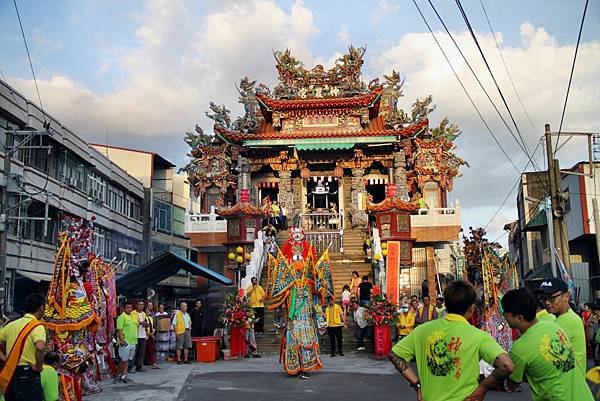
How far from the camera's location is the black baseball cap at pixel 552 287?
477 cm

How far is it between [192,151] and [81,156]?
17.1ft

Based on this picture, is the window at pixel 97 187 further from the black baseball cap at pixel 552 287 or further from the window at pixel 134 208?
the black baseball cap at pixel 552 287

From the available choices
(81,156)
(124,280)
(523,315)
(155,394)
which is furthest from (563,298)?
(81,156)

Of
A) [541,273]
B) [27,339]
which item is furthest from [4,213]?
[541,273]

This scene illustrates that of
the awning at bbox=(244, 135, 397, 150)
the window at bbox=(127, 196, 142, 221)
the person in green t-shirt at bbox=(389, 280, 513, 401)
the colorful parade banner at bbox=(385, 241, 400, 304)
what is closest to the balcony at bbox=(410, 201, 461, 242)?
the awning at bbox=(244, 135, 397, 150)

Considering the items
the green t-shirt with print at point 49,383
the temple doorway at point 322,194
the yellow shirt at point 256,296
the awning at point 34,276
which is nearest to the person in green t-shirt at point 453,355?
the green t-shirt with print at point 49,383

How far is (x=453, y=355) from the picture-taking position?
3.57 metres

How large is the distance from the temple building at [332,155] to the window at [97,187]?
14.7ft

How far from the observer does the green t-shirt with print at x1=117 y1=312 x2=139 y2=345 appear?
10.9 m

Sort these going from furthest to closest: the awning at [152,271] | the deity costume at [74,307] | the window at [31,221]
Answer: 1. the window at [31,221]
2. the awning at [152,271]
3. the deity costume at [74,307]

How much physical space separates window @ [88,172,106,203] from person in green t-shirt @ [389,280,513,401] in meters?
26.1

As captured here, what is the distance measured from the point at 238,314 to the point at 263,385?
408 cm

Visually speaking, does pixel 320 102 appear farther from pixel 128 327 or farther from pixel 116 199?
pixel 128 327

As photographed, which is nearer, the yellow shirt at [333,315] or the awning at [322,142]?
the yellow shirt at [333,315]
